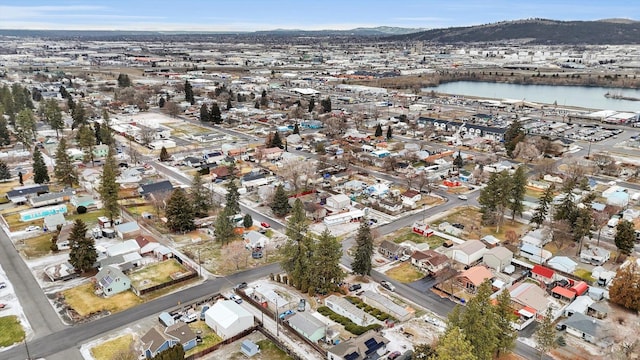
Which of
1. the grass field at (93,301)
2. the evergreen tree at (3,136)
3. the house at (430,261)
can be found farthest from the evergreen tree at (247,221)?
the evergreen tree at (3,136)

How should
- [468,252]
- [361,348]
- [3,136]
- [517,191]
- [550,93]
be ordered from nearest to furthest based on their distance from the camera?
[361,348]
[468,252]
[517,191]
[3,136]
[550,93]

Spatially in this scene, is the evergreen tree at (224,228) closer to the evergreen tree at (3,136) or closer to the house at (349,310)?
the house at (349,310)

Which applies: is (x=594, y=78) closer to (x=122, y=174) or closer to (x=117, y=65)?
(x=122, y=174)

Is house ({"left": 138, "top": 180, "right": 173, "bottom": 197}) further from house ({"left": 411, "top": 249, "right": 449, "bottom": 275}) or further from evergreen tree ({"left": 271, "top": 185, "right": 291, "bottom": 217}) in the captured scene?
house ({"left": 411, "top": 249, "right": 449, "bottom": 275})

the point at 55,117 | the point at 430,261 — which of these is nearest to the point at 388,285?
the point at 430,261

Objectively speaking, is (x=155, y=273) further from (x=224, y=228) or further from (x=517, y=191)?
(x=517, y=191)

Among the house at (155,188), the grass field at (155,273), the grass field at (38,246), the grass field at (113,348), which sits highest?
the house at (155,188)

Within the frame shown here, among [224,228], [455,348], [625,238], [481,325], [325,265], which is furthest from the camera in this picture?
[224,228]
